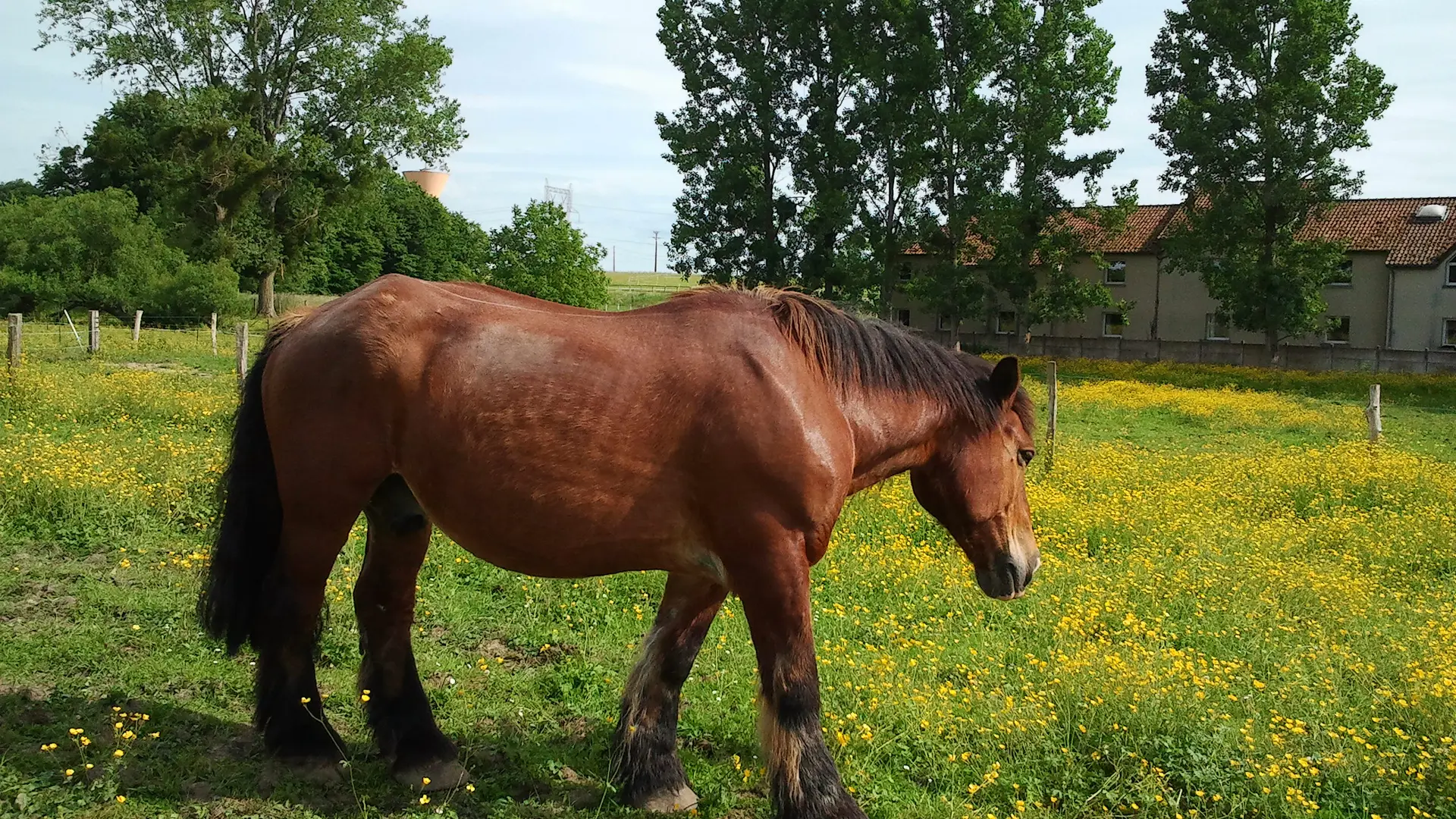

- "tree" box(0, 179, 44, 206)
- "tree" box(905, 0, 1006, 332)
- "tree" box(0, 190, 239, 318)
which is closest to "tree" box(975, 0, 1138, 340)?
"tree" box(905, 0, 1006, 332)

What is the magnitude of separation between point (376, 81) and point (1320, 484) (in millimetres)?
36259

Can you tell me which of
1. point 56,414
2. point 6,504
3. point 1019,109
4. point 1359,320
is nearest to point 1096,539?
point 6,504

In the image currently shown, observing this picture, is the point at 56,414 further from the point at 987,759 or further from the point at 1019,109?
the point at 1019,109

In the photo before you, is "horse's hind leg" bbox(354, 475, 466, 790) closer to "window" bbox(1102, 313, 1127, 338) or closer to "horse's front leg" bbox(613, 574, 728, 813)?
"horse's front leg" bbox(613, 574, 728, 813)

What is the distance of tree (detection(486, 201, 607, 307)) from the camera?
1003 inches

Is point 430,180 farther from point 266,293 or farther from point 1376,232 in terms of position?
point 1376,232

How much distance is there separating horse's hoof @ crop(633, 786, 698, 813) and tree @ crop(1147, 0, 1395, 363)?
116 ft

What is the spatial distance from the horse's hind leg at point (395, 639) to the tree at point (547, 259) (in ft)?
70.5

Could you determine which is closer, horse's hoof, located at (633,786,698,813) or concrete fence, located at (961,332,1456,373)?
horse's hoof, located at (633,786,698,813)

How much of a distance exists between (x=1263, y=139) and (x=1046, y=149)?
7.13 metres

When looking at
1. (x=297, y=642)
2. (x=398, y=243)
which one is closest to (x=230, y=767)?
(x=297, y=642)

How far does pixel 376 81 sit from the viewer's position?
37.6 metres

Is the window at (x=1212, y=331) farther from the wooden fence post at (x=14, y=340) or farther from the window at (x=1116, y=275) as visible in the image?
the wooden fence post at (x=14, y=340)

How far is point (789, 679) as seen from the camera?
3.53 m
